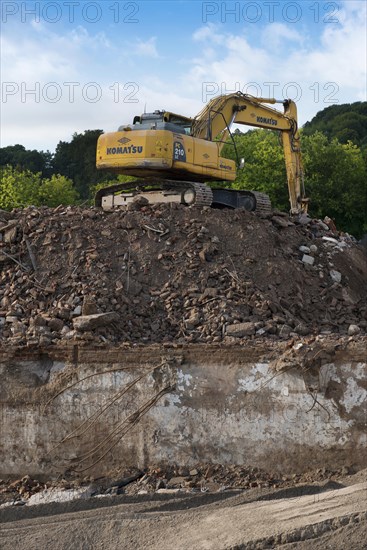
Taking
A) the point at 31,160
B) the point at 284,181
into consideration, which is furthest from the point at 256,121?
the point at 31,160

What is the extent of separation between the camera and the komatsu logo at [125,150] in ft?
52.3

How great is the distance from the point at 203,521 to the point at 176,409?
2.12 m

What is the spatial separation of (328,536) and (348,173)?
87.6 ft

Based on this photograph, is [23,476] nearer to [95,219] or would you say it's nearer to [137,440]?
[137,440]

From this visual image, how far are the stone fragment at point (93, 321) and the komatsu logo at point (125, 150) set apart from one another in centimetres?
463

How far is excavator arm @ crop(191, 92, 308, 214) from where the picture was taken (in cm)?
1747

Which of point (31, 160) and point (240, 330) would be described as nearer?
point (240, 330)

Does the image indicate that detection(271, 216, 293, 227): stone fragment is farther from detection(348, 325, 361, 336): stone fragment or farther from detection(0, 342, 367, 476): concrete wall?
detection(0, 342, 367, 476): concrete wall

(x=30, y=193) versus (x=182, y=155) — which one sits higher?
(x=30, y=193)

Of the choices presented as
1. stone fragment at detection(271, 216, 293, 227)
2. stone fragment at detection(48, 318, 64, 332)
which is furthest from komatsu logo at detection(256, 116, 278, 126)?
stone fragment at detection(48, 318, 64, 332)

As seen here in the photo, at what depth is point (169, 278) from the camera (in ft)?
46.2

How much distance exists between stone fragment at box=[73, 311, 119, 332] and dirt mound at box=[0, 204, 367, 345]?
17 mm

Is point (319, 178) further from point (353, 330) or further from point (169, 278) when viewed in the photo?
point (353, 330)

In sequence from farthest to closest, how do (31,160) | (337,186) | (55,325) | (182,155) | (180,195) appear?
(31,160) → (337,186) → (180,195) → (182,155) → (55,325)
